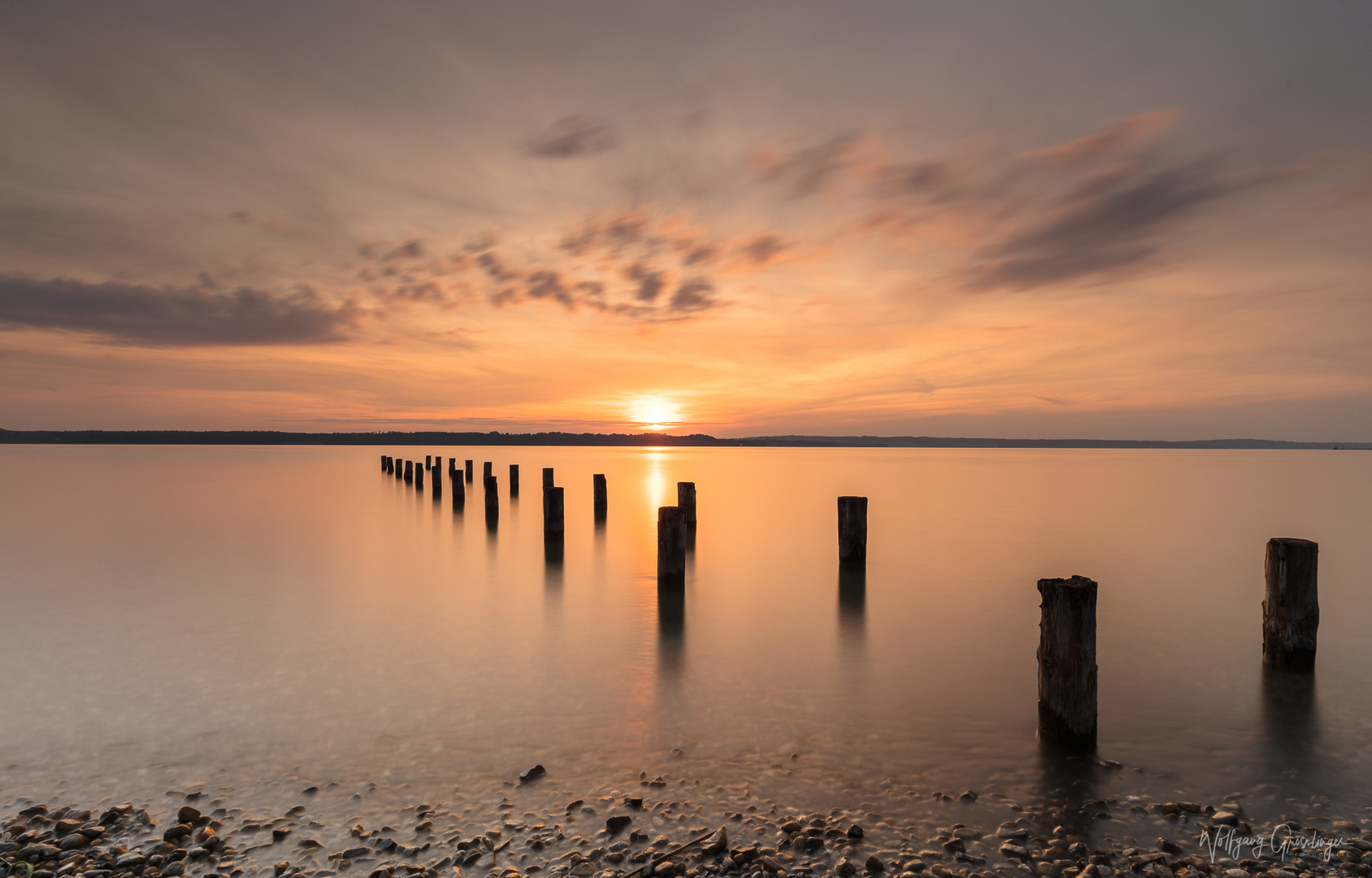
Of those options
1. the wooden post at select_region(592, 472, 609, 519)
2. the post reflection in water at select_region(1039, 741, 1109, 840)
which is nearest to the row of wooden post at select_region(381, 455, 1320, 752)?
the post reflection in water at select_region(1039, 741, 1109, 840)

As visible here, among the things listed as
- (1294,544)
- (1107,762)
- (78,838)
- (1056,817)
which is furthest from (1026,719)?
(78,838)

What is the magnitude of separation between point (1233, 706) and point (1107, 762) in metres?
2.61

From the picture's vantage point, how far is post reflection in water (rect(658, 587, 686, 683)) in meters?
8.74

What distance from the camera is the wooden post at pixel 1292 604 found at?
306 inches

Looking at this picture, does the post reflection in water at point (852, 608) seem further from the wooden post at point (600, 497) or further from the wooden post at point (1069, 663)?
the wooden post at point (600, 497)

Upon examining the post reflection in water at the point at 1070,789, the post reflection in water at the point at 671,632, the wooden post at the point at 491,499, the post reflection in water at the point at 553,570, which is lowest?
the post reflection in water at the point at 553,570

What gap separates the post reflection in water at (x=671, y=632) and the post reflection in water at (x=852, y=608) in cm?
229

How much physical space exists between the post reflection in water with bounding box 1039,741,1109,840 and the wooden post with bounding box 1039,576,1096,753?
0.51 feet

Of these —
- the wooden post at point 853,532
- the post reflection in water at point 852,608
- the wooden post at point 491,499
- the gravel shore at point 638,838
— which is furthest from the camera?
the wooden post at point 491,499

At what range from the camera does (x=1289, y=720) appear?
6930 millimetres

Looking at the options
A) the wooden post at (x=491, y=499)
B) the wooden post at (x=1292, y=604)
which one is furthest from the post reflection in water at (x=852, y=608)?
the wooden post at (x=491, y=499)

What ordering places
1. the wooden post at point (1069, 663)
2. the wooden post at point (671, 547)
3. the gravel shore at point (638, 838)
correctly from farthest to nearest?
the wooden post at point (671, 547) < the wooden post at point (1069, 663) < the gravel shore at point (638, 838)

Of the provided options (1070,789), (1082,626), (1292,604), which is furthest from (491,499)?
(1070,789)

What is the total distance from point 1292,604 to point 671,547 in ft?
27.0
